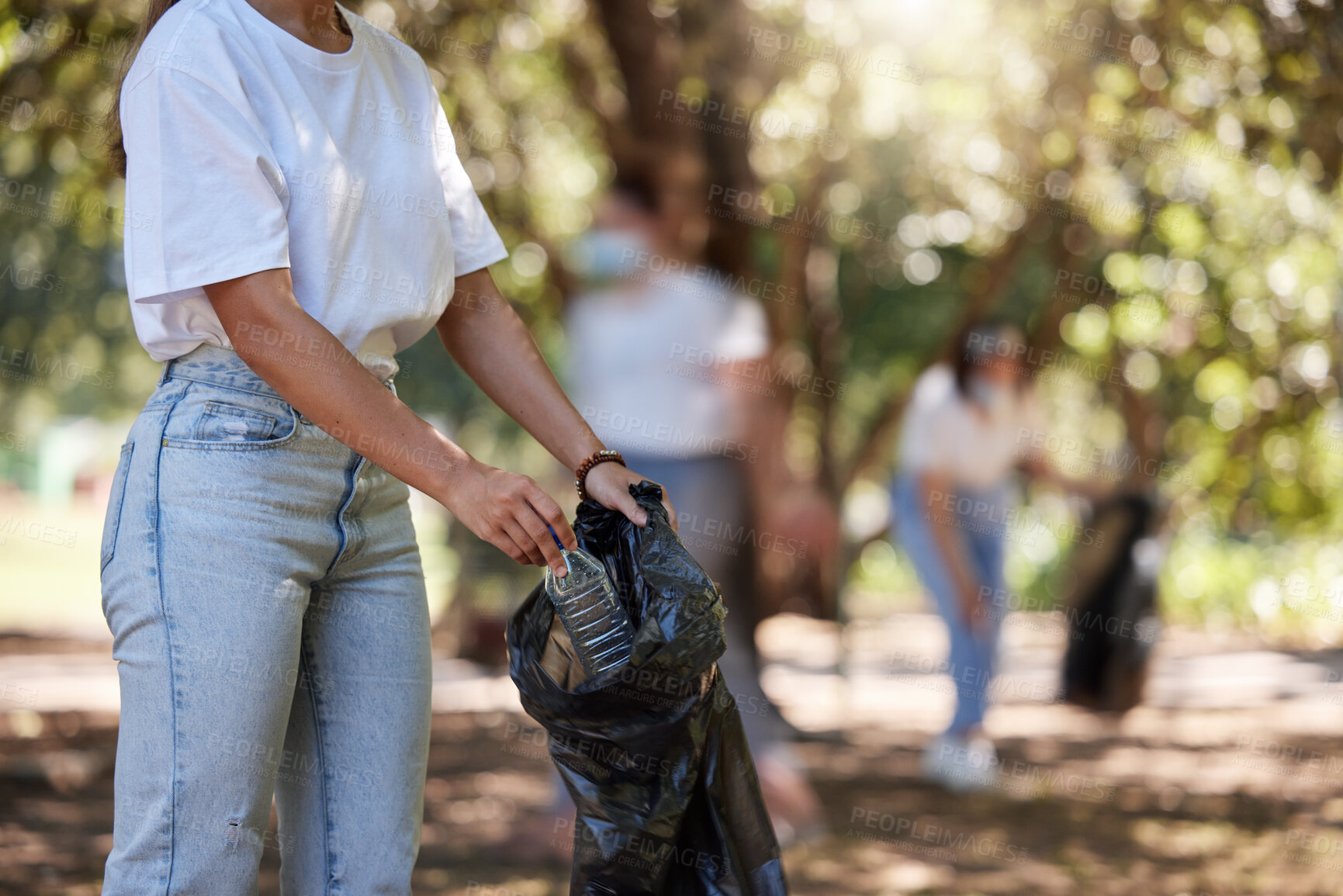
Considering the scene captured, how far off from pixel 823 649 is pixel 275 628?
412 inches

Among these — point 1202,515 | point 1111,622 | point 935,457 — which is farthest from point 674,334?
point 1202,515

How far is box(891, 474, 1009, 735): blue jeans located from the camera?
5.80 m

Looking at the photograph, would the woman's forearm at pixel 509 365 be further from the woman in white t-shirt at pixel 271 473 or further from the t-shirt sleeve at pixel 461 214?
the woman in white t-shirt at pixel 271 473

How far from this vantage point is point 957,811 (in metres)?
5.26

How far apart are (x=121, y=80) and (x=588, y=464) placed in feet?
3.01

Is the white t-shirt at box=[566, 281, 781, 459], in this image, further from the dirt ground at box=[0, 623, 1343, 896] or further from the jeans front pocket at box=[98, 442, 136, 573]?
the jeans front pocket at box=[98, 442, 136, 573]

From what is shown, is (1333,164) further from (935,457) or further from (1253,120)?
(935,457)

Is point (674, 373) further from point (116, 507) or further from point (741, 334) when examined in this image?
point (116, 507)

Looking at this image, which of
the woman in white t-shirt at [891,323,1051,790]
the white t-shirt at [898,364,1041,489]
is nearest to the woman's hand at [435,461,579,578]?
the woman in white t-shirt at [891,323,1051,790]

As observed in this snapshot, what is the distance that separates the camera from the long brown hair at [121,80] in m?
1.80

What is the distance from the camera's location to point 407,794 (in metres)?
1.89

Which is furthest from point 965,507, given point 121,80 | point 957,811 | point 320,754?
point 121,80

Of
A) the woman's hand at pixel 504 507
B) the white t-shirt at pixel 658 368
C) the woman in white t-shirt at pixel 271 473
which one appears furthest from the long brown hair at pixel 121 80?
the white t-shirt at pixel 658 368

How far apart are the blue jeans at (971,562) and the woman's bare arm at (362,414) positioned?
14.6 ft
